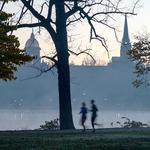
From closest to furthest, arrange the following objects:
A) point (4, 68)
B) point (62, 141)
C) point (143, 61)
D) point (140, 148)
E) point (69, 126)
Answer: point (140, 148) < point (62, 141) < point (4, 68) < point (69, 126) < point (143, 61)

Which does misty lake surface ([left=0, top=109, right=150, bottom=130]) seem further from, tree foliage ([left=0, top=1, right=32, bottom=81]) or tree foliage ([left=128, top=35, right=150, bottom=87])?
tree foliage ([left=0, top=1, right=32, bottom=81])

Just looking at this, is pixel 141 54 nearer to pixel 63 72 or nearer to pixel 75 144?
pixel 63 72

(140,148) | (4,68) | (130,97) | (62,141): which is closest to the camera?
(140,148)

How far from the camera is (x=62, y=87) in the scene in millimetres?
37094

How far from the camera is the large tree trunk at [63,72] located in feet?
121

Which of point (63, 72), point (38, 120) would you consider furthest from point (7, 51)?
point (38, 120)

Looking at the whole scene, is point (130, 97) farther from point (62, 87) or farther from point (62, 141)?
point (62, 141)

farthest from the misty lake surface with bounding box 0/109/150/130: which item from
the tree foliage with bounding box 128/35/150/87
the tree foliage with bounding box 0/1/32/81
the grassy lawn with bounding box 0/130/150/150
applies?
the grassy lawn with bounding box 0/130/150/150

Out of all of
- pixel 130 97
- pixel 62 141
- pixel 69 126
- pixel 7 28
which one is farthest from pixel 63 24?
pixel 130 97

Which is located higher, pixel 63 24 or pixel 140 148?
pixel 63 24

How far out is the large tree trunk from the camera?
121ft

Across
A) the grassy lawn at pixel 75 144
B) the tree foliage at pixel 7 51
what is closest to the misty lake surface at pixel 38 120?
the tree foliage at pixel 7 51

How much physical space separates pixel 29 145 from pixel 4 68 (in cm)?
556

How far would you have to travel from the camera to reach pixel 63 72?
122 ft
